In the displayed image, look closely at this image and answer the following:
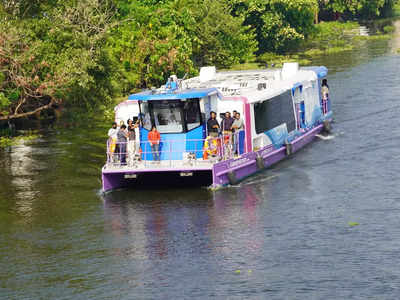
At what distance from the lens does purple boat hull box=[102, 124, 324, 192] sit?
104 ft

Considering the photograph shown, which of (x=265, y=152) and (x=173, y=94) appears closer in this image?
(x=173, y=94)

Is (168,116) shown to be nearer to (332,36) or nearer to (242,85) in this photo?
(242,85)

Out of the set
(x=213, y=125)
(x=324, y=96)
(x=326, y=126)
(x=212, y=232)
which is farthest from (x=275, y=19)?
(x=212, y=232)

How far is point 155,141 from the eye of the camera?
32531mm

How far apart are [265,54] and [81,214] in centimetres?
6108

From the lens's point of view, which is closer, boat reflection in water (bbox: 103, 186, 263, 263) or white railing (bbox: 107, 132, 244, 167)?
boat reflection in water (bbox: 103, 186, 263, 263)

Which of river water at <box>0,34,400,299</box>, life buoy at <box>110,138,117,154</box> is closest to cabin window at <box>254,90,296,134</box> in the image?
river water at <box>0,34,400,299</box>

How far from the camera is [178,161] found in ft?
106

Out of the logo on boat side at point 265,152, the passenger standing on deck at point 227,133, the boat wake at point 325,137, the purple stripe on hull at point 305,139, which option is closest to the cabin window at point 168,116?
the passenger standing on deck at point 227,133

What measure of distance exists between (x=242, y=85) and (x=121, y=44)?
2207 centimetres

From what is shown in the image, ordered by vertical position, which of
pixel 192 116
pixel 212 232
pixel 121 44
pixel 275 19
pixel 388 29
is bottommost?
pixel 212 232

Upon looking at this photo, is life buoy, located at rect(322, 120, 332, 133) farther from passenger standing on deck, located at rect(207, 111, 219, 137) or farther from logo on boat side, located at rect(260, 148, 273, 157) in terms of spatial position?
passenger standing on deck, located at rect(207, 111, 219, 137)

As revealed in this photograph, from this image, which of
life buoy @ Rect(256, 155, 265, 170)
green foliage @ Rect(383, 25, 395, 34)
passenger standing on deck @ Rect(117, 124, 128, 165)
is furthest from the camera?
green foliage @ Rect(383, 25, 395, 34)

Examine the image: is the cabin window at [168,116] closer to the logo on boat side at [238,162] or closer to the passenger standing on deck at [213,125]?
the passenger standing on deck at [213,125]
